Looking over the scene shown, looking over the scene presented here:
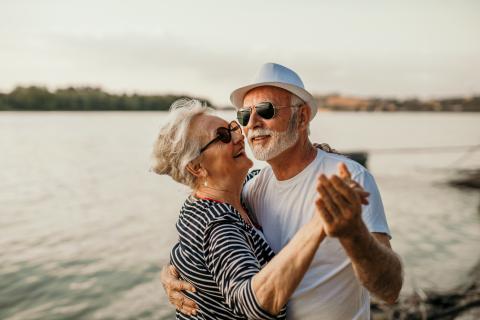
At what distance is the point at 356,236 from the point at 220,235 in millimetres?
671

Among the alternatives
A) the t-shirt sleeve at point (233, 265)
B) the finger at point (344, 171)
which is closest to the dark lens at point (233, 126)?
the t-shirt sleeve at point (233, 265)

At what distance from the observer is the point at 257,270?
200 cm

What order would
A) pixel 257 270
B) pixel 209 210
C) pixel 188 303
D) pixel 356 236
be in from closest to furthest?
pixel 356 236 → pixel 257 270 → pixel 209 210 → pixel 188 303

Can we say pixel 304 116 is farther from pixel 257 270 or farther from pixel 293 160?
pixel 257 270

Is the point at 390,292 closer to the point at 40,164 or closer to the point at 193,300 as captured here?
the point at 193,300

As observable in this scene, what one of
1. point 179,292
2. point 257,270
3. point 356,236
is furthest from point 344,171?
point 179,292

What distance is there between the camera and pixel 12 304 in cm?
1077

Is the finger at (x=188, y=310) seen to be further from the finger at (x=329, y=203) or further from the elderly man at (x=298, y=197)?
the finger at (x=329, y=203)

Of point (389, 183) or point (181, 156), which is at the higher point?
point (181, 156)

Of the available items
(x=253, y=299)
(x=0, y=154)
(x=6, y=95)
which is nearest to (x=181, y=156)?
(x=253, y=299)

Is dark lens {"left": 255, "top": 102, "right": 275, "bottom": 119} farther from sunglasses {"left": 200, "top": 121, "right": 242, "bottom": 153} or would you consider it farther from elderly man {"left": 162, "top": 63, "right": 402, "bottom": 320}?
sunglasses {"left": 200, "top": 121, "right": 242, "bottom": 153}

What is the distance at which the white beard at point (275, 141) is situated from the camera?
10.0 feet

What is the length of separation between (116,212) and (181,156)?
748 inches

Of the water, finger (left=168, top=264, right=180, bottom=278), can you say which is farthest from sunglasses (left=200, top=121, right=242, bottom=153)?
the water
